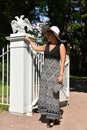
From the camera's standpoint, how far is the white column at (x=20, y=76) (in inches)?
337

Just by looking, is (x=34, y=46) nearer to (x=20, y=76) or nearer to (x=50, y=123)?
(x=20, y=76)

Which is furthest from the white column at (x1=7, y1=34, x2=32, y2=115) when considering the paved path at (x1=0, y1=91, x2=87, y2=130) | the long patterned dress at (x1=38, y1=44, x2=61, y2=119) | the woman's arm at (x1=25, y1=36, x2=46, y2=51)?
the long patterned dress at (x1=38, y1=44, x2=61, y2=119)

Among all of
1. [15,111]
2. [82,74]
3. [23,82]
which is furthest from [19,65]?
[82,74]

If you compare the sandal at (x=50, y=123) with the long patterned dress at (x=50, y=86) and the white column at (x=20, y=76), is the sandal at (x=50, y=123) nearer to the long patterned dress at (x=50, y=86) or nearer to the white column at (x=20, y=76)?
the long patterned dress at (x=50, y=86)

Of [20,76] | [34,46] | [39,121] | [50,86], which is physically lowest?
[39,121]

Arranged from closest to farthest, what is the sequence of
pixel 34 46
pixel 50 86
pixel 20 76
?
1. pixel 50 86
2. pixel 34 46
3. pixel 20 76

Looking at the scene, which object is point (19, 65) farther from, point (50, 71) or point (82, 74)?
point (82, 74)

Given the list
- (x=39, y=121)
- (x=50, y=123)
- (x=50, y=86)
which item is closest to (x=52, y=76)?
(x=50, y=86)

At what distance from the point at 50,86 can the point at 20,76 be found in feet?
3.63

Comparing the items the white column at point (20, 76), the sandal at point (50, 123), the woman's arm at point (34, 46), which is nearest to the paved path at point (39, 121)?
the sandal at point (50, 123)

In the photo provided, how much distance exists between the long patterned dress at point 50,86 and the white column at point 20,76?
2.70 feet

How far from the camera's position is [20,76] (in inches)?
339

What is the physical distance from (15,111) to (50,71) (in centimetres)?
149

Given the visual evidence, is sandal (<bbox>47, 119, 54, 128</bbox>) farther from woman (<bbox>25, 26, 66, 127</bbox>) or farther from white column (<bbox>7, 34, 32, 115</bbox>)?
white column (<bbox>7, 34, 32, 115</bbox>)
